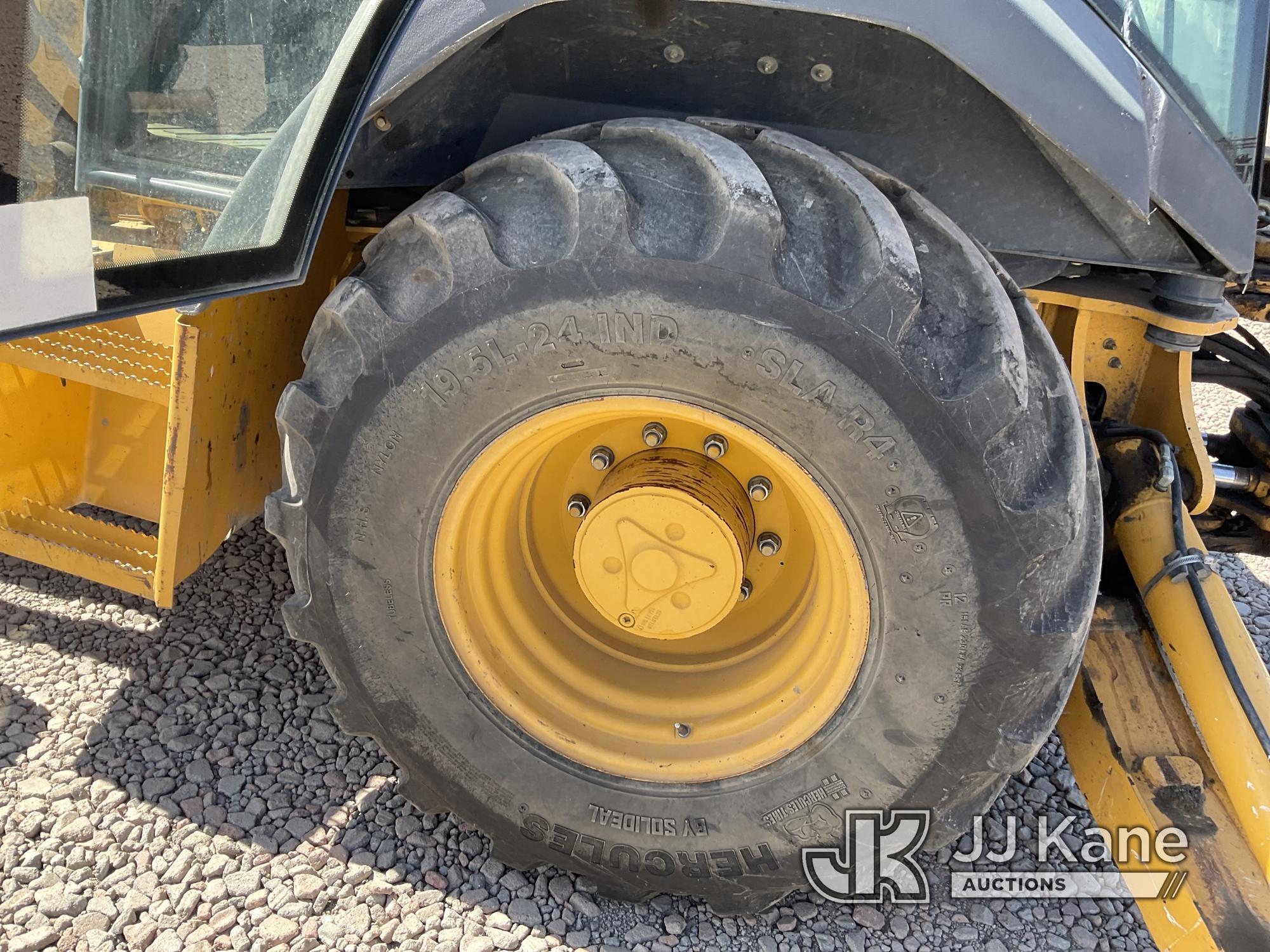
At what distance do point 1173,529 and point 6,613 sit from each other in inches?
119

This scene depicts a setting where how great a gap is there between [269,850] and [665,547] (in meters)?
1.11

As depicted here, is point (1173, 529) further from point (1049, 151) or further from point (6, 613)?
point (6, 613)

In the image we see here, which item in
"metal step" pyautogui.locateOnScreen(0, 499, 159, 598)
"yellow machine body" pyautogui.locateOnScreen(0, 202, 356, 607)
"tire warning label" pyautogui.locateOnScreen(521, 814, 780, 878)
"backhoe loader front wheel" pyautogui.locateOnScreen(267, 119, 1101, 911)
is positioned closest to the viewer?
"backhoe loader front wheel" pyautogui.locateOnScreen(267, 119, 1101, 911)

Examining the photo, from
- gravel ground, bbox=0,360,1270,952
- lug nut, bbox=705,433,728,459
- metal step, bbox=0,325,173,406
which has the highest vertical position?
lug nut, bbox=705,433,728,459

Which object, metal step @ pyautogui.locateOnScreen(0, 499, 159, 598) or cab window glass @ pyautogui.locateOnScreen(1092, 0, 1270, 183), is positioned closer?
cab window glass @ pyautogui.locateOnScreen(1092, 0, 1270, 183)

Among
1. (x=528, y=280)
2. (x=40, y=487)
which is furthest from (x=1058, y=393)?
(x=40, y=487)

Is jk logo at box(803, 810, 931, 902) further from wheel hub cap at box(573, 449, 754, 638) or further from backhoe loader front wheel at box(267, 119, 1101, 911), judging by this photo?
wheel hub cap at box(573, 449, 754, 638)

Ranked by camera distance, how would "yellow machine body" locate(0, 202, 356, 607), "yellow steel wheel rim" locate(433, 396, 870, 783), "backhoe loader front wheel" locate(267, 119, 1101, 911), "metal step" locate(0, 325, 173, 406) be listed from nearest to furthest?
"backhoe loader front wheel" locate(267, 119, 1101, 911) < "yellow steel wheel rim" locate(433, 396, 870, 783) < "yellow machine body" locate(0, 202, 356, 607) < "metal step" locate(0, 325, 173, 406)

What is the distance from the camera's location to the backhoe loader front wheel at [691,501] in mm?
1483

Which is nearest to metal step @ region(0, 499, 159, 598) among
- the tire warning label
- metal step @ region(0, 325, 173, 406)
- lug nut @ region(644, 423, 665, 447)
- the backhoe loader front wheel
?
metal step @ region(0, 325, 173, 406)

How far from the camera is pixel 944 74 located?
164 cm

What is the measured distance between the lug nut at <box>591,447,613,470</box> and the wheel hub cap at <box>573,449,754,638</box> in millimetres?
50

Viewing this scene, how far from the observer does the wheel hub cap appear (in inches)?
68.9

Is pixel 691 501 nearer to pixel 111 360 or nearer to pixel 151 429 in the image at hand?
pixel 111 360
